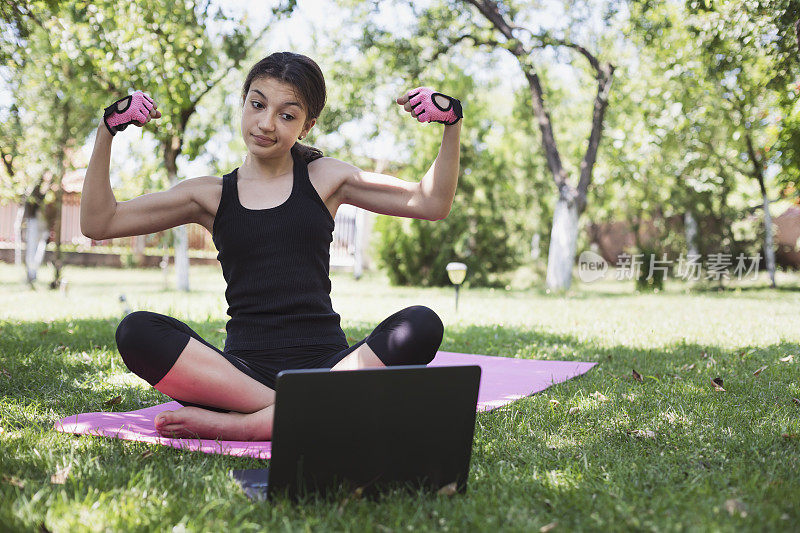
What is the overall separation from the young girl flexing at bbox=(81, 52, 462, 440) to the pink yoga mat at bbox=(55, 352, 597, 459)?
9cm

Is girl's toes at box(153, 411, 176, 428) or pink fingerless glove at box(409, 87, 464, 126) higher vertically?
pink fingerless glove at box(409, 87, 464, 126)

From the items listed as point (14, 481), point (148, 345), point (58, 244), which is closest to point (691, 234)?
point (58, 244)

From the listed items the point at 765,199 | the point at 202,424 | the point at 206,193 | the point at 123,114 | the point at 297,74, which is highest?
the point at 765,199

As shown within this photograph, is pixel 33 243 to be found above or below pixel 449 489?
above

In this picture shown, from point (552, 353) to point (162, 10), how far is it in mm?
5643

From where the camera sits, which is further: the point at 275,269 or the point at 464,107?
the point at 464,107

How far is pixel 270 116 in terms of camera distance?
227cm

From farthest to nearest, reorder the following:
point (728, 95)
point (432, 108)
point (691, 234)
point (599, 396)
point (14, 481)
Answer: point (691, 234) → point (728, 95) → point (599, 396) → point (432, 108) → point (14, 481)

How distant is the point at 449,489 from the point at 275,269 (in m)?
0.96

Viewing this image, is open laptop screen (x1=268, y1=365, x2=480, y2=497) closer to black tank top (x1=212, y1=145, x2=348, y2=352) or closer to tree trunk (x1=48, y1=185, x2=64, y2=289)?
black tank top (x1=212, y1=145, x2=348, y2=352)

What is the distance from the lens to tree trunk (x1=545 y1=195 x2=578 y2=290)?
10898mm

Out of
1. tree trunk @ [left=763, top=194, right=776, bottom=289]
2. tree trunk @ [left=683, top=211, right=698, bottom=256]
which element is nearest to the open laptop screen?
tree trunk @ [left=763, top=194, right=776, bottom=289]

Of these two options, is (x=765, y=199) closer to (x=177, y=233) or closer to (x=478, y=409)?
(x=177, y=233)

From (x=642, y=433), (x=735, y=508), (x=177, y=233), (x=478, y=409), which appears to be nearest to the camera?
(x=735, y=508)
